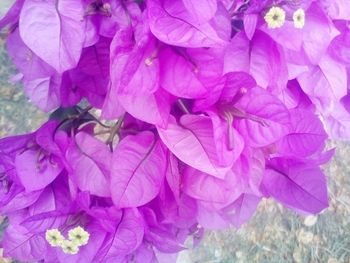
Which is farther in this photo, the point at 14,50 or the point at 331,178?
the point at 331,178

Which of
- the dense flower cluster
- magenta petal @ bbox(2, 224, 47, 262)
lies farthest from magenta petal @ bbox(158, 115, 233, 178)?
magenta petal @ bbox(2, 224, 47, 262)

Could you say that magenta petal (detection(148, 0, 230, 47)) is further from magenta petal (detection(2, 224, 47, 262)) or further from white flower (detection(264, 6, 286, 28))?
magenta petal (detection(2, 224, 47, 262))

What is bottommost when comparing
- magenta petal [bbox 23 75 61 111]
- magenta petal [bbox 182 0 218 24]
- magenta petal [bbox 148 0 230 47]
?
magenta petal [bbox 23 75 61 111]

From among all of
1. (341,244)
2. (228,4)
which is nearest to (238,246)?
(341,244)

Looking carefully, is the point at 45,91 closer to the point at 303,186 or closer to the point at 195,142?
the point at 195,142

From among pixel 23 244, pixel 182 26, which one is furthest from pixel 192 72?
pixel 23 244

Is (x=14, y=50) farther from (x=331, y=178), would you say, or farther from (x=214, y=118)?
(x=331, y=178)
